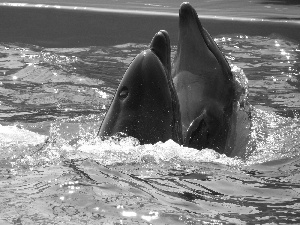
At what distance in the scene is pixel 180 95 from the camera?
582 cm

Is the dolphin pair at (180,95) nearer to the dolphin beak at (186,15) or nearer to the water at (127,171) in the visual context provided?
the dolphin beak at (186,15)

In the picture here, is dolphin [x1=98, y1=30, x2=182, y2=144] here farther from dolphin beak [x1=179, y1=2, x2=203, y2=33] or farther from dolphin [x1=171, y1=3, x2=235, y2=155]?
dolphin beak [x1=179, y1=2, x2=203, y2=33]

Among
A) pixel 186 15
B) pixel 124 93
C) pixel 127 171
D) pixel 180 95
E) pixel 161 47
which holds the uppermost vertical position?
pixel 186 15

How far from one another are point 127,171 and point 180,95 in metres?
1.12

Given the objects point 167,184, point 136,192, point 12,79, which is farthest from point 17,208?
point 12,79

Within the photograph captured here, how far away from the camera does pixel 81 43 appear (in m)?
11.3

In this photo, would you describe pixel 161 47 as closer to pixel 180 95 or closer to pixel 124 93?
pixel 124 93

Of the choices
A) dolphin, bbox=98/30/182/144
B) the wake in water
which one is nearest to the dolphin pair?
dolphin, bbox=98/30/182/144

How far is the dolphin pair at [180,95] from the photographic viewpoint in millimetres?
5125

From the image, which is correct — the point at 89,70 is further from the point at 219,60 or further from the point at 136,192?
the point at 136,192

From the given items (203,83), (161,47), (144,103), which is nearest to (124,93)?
(144,103)

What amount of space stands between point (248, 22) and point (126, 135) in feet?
19.9

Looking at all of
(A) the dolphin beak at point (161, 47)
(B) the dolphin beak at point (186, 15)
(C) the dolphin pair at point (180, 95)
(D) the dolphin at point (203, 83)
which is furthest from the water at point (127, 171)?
(B) the dolphin beak at point (186, 15)

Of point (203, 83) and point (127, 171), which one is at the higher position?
point (203, 83)
